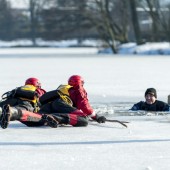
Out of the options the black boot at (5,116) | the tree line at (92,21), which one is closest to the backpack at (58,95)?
Answer: the black boot at (5,116)

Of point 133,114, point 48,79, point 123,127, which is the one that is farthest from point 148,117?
point 48,79

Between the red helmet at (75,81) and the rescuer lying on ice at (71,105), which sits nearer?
the rescuer lying on ice at (71,105)

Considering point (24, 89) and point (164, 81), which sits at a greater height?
point (24, 89)

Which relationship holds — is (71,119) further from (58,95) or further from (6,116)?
(6,116)

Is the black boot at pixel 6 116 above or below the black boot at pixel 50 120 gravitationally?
above

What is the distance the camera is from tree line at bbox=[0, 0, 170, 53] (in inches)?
2322

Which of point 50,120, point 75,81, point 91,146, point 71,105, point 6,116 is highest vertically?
point 75,81

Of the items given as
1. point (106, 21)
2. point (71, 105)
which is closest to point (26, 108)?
point (71, 105)

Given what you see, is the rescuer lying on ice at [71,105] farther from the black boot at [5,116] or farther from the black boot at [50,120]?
the black boot at [5,116]

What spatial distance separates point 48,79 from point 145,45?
3557 centimetres

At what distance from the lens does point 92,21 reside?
6325cm

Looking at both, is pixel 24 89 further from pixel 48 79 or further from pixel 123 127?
pixel 48 79

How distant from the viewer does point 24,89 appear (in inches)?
380

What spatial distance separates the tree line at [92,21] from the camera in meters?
59.0
